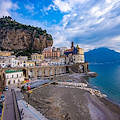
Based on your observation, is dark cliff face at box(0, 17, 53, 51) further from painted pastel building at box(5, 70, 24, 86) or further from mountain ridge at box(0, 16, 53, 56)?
painted pastel building at box(5, 70, 24, 86)

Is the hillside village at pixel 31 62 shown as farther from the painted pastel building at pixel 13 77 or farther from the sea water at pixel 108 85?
the sea water at pixel 108 85

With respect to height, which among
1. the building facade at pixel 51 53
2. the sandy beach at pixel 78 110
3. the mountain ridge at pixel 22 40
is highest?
the mountain ridge at pixel 22 40

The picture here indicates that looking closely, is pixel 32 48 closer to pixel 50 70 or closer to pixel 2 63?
pixel 50 70

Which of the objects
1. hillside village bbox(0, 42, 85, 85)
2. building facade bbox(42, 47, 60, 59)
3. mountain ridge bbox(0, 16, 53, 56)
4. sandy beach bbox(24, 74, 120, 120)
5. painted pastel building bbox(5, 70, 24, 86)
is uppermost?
mountain ridge bbox(0, 16, 53, 56)

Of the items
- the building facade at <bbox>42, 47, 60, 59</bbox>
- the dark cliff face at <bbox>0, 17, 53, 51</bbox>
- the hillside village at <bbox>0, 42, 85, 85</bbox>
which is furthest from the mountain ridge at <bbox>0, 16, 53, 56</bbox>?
the hillside village at <bbox>0, 42, 85, 85</bbox>

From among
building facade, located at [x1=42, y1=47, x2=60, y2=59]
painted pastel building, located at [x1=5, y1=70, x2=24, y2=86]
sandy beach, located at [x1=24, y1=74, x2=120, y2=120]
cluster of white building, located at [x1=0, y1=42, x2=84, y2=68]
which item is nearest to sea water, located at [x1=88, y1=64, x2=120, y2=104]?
sandy beach, located at [x1=24, y1=74, x2=120, y2=120]

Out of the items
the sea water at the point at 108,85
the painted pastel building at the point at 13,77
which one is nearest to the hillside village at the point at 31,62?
the painted pastel building at the point at 13,77

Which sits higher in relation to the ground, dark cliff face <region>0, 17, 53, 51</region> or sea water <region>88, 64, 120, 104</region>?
dark cliff face <region>0, 17, 53, 51</region>

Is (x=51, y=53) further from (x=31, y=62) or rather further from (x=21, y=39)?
(x=21, y=39)

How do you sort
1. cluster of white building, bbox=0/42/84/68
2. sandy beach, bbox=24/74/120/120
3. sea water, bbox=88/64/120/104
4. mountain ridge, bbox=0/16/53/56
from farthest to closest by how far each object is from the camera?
mountain ridge, bbox=0/16/53/56, cluster of white building, bbox=0/42/84/68, sea water, bbox=88/64/120/104, sandy beach, bbox=24/74/120/120

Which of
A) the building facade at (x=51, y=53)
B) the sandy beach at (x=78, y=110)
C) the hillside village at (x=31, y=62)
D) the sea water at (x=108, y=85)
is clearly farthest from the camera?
the building facade at (x=51, y=53)

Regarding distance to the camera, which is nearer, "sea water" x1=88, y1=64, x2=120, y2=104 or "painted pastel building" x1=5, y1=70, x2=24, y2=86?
"sea water" x1=88, y1=64, x2=120, y2=104

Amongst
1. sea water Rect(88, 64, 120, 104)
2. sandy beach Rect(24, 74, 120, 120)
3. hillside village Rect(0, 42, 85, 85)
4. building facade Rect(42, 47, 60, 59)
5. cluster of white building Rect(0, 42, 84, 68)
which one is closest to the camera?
sandy beach Rect(24, 74, 120, 120)

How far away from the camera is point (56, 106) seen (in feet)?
70.1
